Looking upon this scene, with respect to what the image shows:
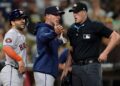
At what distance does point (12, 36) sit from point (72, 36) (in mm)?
1068

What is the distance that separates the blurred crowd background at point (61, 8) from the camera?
15281 mm

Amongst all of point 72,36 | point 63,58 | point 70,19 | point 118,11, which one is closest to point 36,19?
point 70,19

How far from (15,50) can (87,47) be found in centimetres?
121

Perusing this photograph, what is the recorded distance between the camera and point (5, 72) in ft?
33.8

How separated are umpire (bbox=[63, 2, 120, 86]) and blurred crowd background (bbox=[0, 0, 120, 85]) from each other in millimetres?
4216

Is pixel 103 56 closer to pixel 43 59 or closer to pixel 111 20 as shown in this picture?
pixel 43 59

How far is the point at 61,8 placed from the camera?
1562 cm

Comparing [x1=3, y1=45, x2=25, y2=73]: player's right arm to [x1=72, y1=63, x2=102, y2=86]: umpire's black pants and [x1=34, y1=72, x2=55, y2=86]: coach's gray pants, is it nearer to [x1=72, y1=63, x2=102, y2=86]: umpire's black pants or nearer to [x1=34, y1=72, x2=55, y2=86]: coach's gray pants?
[x1=34, y1=72, x2=55, y2=86]: coach's gray pants

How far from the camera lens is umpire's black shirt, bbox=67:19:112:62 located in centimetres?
1038

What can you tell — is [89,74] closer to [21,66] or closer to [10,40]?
[21,66]

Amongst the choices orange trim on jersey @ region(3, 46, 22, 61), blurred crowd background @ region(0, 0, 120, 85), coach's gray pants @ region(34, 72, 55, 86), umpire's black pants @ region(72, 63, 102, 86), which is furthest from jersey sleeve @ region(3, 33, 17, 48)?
blurred crowd background @ region(0, 0, 120, 85)

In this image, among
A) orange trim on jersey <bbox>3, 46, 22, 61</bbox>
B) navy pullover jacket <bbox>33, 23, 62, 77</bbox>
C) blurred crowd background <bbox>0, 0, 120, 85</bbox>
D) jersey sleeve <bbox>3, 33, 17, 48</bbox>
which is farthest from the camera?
blurred crowd background <bbox>0, 0, 120, 85</bbox>

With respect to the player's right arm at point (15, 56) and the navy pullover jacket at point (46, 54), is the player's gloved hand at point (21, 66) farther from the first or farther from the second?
the navy pullover jacket at point (46, 54)

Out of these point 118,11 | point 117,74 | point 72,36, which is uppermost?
point 72,36
